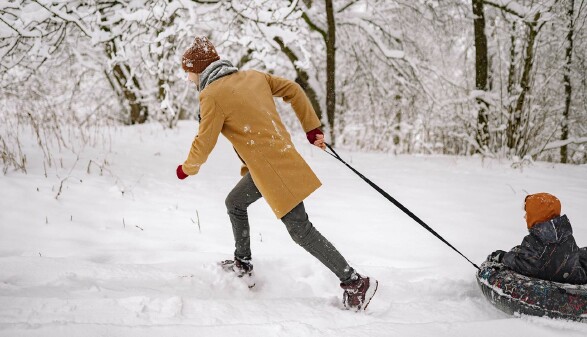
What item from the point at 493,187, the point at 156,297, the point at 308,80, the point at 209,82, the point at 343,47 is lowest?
the point at 156,297

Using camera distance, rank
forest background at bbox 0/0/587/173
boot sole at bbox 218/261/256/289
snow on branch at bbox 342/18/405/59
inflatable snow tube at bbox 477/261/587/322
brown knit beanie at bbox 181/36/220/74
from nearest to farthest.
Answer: inflatable snow tube at bbox 477/261/587/322 < brown knit beanie at bbox 181/36/220/74 < boot sole at bbox 218/261/256/289 < forest background at bbox 0/0/587/173 < snow on branch at bbox 342/18/405/59

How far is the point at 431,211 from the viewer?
3.73 m

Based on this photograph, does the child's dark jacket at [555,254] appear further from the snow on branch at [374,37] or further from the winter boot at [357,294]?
Answer: the snow on branch at [374,37]

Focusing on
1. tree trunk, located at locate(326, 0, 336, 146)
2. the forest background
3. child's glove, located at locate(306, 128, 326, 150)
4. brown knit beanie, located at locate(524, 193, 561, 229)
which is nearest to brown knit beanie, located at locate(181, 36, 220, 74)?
child's glove, located at locate(306, 128, 326, 150)

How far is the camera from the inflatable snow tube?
1936mm

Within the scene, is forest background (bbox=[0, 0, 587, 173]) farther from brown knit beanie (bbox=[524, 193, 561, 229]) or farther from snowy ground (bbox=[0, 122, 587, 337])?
brown knit beanie (bbox=[524, 193, 561, 229])

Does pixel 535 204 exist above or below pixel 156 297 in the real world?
above

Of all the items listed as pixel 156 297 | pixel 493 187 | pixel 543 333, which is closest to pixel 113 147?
pixel 156 297

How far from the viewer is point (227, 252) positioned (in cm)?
294

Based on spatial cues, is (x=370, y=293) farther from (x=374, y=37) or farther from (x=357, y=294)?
(x=374, y=37)

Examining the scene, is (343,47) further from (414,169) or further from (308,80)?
(414,169)

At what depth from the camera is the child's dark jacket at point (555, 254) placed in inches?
81.8

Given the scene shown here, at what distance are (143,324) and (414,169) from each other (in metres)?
4.31

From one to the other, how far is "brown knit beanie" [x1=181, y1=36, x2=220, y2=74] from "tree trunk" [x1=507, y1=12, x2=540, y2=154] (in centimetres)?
540
